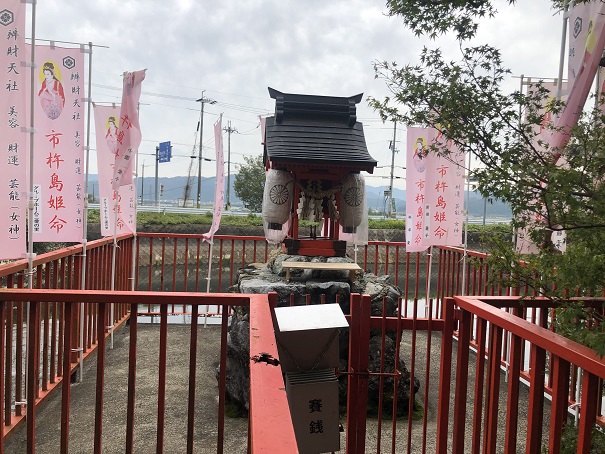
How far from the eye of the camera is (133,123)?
540 cm

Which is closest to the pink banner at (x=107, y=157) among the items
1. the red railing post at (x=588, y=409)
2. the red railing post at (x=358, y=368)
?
the red railing post at (x=358, y=368)

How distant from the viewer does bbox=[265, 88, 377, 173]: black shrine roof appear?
5.65 meters

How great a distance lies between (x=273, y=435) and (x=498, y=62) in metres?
1.84

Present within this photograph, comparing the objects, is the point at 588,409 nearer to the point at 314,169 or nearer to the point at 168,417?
the point at 168,417

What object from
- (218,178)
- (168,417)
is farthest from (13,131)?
(218,178)

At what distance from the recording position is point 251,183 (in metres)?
30.4

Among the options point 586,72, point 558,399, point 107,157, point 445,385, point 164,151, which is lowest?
point 445,385

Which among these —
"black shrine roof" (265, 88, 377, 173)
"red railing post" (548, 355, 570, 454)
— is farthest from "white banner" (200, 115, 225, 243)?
"red railing post" (548, 355, 570, 454)

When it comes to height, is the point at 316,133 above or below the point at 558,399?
above

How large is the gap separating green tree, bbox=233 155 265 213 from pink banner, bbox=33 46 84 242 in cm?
2540

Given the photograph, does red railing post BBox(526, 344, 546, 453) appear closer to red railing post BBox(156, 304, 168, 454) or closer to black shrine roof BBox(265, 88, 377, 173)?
red railing post BBox(156, 304, 168, 454)

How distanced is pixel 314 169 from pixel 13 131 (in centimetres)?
335

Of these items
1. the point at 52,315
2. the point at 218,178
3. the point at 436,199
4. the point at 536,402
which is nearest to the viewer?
the point at 536,402

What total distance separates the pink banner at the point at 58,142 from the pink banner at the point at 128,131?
711 millimetres
